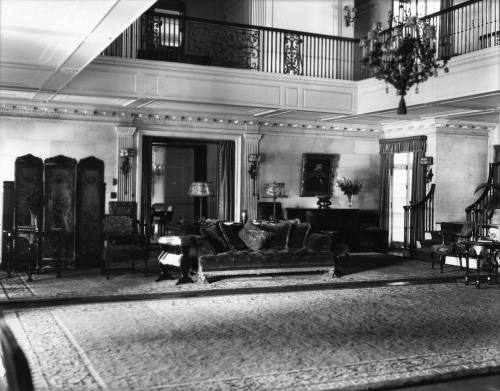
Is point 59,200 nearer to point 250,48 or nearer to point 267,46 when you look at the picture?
point 250,48

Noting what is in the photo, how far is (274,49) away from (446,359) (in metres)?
8.67

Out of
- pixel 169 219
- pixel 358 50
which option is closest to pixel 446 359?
pixel 358 50

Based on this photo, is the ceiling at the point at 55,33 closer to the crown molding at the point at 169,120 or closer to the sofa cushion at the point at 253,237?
the crown molding at the point at 169,120

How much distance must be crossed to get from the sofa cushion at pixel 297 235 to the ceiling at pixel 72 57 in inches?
107

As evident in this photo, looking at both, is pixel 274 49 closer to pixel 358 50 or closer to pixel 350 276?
pixel 358 50

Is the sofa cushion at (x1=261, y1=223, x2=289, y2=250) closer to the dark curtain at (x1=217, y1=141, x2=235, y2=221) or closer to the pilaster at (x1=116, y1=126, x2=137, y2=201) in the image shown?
the dark curtain at (x1=217, y1=141, x2=235, y2=221)

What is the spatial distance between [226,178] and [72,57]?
599 cm

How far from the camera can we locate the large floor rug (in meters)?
4.37

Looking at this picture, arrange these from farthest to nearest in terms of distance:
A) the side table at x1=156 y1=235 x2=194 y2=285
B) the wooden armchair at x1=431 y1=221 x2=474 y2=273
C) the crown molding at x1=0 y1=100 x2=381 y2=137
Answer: the crown molding at x1=0 y1=100 x2=381 y2=137 → the wooden armchair at x1=431 y1=221 x2=474 y2=273 → the side table at x1=156 y1=235 x2=194 y2=285

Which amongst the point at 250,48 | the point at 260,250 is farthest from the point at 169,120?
the point at 260,250

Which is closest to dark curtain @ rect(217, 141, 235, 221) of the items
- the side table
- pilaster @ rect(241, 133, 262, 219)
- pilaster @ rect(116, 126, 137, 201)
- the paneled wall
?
pilaster @ rect(241, 133, 262, 219)

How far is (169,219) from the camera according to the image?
1589 cm

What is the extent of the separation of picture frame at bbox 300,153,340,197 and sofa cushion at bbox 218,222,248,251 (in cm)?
427

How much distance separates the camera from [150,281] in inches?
348
